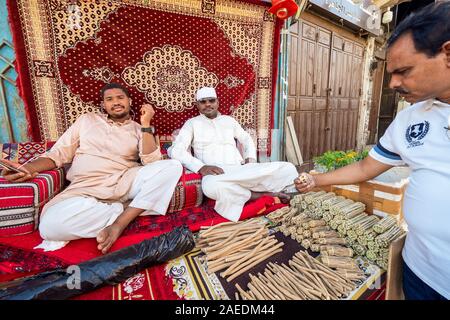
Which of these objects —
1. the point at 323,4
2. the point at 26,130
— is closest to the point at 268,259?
the point at 26,130

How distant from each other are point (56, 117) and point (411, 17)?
123 inches

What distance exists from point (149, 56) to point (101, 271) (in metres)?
2.48

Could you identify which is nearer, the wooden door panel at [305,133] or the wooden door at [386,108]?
the wooden door panel at [305,133]

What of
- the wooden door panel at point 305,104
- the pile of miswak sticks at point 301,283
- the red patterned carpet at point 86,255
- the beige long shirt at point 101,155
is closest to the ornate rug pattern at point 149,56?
the beige long shirt at point 101,155

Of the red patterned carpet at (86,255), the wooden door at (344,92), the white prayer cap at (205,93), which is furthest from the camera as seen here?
the wooden door at (344,92)

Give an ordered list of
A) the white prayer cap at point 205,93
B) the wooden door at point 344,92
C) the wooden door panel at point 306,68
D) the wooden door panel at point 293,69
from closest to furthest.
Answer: the white prayer cap at point 205,93 < the wooden door panel at point 293,69 < the wooden door panel at point 306,68 < the wooden door at point 344,92

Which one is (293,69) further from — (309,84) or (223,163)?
(223,163)

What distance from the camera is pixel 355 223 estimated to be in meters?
1.75

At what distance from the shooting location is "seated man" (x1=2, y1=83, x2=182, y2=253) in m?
1.75

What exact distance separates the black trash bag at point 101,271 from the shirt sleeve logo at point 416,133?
1552 mm

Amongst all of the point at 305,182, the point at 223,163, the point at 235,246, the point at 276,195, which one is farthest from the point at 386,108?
the point at 235,246

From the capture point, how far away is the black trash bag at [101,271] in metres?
1.22

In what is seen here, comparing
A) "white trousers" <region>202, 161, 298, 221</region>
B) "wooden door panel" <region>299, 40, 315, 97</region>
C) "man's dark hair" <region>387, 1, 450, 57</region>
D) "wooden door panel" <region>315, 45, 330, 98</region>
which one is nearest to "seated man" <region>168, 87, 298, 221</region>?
"white trousers" <region>202, 161, 298, 221</region>

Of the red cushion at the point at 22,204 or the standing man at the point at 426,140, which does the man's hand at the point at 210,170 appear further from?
the standing man at the point at 426,140
